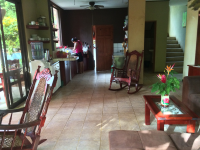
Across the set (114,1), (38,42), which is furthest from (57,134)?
(114,1)

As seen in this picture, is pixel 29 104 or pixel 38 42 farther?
pixel 38 42

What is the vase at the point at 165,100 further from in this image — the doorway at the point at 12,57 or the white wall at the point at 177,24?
the white wall at the point at 177,24

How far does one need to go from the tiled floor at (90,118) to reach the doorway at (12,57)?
0.82 m

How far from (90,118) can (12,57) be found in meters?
2.09

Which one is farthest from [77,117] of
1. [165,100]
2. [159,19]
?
[159,19]

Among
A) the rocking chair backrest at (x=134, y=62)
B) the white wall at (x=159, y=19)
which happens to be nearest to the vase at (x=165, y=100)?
the rocking chair backrest at (x=134, y=62)

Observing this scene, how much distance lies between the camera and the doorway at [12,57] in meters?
3.22

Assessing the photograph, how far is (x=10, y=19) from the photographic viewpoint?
3.45 meters

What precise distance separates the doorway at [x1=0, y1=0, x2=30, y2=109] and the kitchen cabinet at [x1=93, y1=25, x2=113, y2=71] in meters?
3.62

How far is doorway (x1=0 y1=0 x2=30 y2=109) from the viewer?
3.22 m

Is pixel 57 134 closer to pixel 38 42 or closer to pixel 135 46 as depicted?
pixel 38 42

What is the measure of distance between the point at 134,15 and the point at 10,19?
9.95 ft

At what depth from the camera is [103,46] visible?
23.3 ft

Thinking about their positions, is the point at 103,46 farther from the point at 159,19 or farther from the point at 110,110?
the point at 110,110
